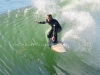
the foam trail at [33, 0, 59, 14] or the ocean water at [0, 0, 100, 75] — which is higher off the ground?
the foam trail at [33, 0, 59, 14]

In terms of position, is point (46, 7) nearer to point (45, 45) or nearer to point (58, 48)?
point (45, 45)

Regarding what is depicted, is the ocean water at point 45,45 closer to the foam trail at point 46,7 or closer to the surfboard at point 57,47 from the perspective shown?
the foam trail at point 46,7

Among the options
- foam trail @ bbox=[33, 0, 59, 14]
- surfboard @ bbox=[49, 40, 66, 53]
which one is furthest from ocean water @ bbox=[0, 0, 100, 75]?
surfboard @ bbox=[49, 40, 66, 53]

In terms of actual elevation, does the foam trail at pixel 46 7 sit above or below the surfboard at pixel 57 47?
above

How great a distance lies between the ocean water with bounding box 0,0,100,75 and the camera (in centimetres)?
1336

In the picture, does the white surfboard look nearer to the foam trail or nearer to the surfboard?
the surfboard

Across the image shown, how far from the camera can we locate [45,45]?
15695 millimetres

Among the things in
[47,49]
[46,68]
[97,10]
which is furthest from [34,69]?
[97,10]

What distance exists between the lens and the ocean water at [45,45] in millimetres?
13359

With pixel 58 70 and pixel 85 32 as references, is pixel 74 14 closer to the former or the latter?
pixel 85 32

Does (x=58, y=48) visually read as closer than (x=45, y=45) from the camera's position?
Yes

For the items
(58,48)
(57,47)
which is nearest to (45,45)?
(57,47)

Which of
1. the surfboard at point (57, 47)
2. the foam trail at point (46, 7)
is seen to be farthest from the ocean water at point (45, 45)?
the surfboard at point (57, 47)

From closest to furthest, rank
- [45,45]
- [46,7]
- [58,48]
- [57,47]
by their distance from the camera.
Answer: [58,48], [57,47], [45,45], [46,7]
